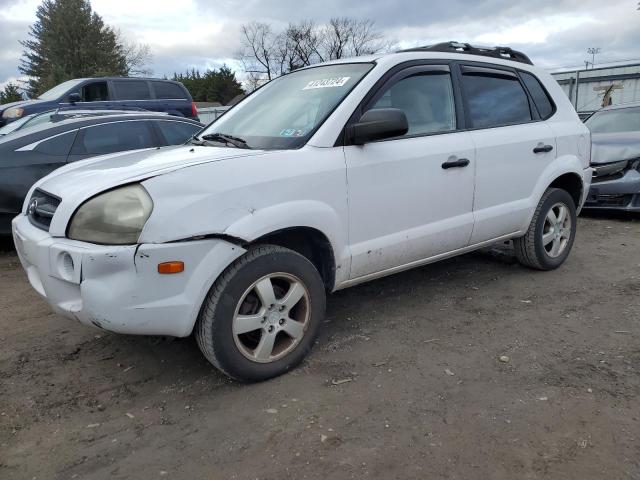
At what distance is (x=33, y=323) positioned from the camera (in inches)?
152

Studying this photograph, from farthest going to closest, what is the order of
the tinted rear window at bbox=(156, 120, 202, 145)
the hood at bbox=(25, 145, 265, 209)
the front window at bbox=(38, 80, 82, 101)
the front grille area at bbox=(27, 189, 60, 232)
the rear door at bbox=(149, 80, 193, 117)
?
the rear door at bbox=(149, 80, 193, 117) < the front window at bbox=(38, 80, 82, 101) < the tinted rear window at bbox=(156, 120, 202, 145) < the front grille area at bbox=(27, 189, 60, 232) < the hood at bbox=(25, 145, 265, 209)

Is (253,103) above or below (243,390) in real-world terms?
above

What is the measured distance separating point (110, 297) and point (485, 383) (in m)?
1.95

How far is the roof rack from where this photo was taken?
3.91 m

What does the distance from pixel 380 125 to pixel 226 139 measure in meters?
1.03

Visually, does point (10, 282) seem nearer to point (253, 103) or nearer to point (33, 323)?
point (33, 323)

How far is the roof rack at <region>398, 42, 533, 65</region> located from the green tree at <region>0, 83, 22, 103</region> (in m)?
46.9

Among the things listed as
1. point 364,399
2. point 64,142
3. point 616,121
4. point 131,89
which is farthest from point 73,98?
point 364,399

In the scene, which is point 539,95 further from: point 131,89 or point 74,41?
point 74,41

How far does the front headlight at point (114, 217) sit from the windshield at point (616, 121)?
24.7 feet

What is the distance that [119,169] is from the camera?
2852 millimetres

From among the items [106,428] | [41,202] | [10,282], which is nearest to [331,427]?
[106,428]

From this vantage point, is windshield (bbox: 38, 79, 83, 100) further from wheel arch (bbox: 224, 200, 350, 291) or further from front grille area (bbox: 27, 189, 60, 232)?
wheel arch (bbox: 224, 200, 350, 291)

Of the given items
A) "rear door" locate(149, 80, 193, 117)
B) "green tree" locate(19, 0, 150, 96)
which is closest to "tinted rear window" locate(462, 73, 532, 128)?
→ "rear door" locate(149, 80, 193, 117)
